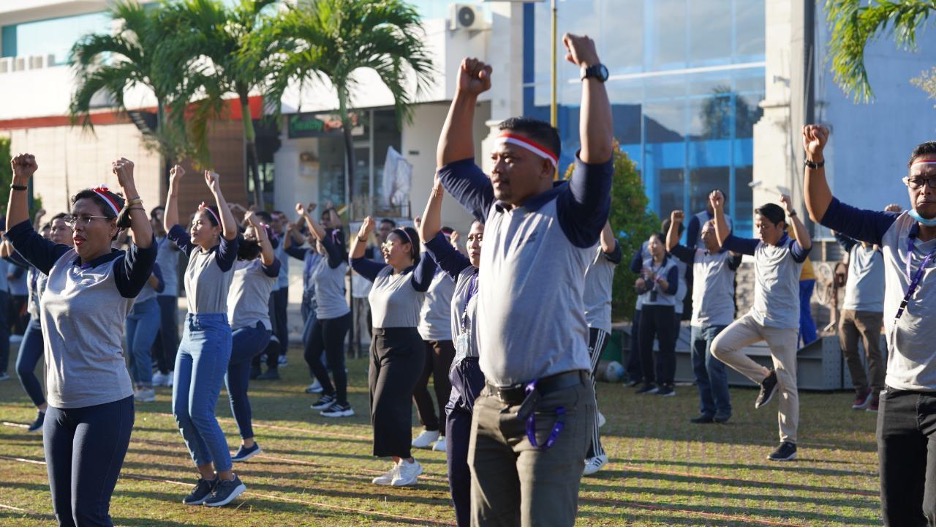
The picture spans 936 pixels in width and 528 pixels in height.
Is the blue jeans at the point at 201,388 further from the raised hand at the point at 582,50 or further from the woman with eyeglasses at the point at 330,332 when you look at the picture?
the raised hand at the point at 582,50

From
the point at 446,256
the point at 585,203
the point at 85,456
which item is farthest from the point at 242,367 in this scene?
the point at 585,203

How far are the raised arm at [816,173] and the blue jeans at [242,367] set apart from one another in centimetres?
600

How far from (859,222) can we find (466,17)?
1086 inches

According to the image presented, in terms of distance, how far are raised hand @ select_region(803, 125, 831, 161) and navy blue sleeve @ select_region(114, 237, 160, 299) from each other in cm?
304

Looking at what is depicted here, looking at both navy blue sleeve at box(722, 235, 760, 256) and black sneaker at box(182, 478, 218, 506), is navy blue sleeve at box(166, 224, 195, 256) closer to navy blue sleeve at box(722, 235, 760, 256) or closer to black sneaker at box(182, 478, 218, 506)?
black sneaker at box(182, 478, 218, 506)

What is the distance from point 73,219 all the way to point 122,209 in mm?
269

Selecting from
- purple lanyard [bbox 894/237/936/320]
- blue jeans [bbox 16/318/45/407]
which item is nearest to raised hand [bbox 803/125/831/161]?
purple lanyard [bbox 894/237/936/320]

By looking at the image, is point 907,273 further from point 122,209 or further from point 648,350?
point 648,350

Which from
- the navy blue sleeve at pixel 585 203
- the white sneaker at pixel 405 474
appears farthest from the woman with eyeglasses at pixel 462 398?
the white sneaker at pixel 405 474

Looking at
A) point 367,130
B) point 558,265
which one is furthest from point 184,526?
point 367,130

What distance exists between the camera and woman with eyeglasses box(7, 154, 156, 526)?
19.6 ft

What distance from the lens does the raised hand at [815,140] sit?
533cm

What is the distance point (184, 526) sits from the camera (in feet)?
27.3

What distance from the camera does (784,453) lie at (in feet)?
35.7
